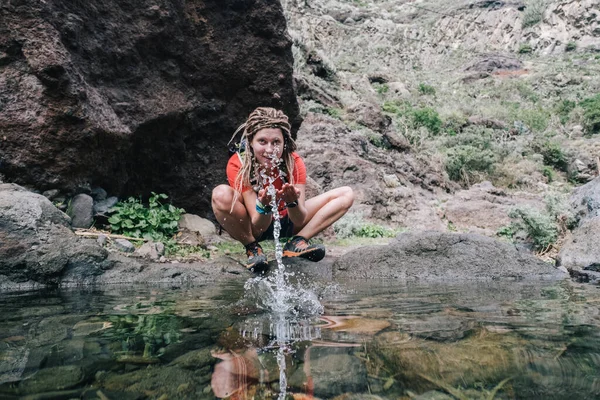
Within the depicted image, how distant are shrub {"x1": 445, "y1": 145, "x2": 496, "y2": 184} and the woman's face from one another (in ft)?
28.6

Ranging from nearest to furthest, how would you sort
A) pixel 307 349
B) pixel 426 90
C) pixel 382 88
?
pixel 307 349
pixel 382 88
pixel 426 90

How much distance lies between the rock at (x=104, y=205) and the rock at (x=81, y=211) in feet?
0.35

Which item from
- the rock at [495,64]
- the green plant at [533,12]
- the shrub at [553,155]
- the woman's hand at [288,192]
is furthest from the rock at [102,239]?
the green plant at [533,12]

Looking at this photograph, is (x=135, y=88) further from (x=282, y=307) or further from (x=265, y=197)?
(x=282, y=307)

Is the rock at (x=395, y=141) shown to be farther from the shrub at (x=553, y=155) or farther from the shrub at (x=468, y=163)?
the shrub at (x=553, y=155)

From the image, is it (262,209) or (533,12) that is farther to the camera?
(533,12)

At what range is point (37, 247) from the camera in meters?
2.80

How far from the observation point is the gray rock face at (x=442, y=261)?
10.9 feet

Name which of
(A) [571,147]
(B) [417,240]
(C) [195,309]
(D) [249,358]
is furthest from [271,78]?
(A) [571,147]

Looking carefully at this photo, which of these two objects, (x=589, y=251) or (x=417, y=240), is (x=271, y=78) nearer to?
(x=417, y=240)

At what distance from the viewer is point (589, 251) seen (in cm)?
371

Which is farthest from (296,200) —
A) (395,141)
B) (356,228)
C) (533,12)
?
(533,12)

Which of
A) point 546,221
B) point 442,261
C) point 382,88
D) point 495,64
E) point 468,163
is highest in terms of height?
point 495,64

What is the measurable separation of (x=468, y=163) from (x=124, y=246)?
9.40m
